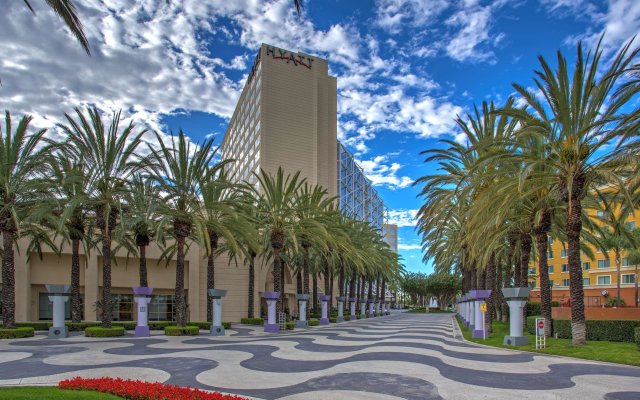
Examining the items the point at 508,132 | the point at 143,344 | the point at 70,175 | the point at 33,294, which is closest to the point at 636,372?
the point at 508,132

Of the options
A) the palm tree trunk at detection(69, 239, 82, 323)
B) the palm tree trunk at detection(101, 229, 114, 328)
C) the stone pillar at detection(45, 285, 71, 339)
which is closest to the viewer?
the stone pillar at detection(45, 285, 71, 339)

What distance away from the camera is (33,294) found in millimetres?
41719

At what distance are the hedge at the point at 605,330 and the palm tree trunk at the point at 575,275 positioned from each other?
4.39 metres

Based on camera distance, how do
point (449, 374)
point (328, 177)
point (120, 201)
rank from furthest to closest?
point (328, 177) < point (120, 201) < point (449, 374)

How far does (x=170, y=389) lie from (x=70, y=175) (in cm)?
2134

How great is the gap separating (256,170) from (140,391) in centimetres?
7764

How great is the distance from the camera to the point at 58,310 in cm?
2670

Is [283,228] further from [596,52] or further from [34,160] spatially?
[596,52]

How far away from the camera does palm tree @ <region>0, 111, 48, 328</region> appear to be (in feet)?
88.1

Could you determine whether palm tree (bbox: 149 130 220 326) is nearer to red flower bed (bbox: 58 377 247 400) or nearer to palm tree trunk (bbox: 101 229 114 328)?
palm tree trunk (bbox: 101 229 114 328)

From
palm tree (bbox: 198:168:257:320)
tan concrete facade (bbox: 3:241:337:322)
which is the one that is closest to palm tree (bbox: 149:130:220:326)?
palm tree (bbox: 198:168:257:320)

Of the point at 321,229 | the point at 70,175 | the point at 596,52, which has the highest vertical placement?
the point at 596,52

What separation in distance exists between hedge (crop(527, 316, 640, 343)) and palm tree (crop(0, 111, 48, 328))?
2877cm

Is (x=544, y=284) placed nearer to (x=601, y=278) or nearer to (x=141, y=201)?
(x=141, y=201)
